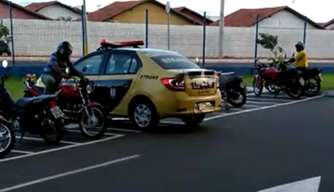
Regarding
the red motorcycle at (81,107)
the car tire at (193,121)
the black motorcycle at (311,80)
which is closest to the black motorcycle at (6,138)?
the red motorcycle at (81,107)

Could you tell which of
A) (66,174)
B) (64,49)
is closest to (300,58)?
(64,49)

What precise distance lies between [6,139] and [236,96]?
7.74 metres

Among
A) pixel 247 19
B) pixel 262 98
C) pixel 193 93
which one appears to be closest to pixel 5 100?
pixel 193 93

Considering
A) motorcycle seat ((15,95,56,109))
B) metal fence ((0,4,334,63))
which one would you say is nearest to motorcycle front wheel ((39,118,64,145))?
motorcycle seat ((15,95,56,109))

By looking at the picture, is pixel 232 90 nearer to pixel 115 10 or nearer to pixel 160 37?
pixel 160 37

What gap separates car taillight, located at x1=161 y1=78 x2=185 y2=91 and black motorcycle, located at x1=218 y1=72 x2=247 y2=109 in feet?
13.6

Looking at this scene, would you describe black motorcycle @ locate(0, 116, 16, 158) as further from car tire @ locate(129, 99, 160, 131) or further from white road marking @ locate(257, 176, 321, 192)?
white road marking @ locate(257, 176, 321, 192)

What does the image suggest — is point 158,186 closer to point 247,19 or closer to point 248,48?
point 248,48

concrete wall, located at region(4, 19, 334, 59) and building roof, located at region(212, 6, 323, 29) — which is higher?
building roof, located at region(212, 6, 323, 29)

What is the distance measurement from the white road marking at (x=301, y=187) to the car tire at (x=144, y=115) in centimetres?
434

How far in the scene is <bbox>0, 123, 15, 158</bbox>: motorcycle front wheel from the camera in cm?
893

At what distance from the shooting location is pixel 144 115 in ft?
37.5

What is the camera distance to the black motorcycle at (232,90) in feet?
49.9

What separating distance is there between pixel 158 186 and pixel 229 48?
32.0 m
